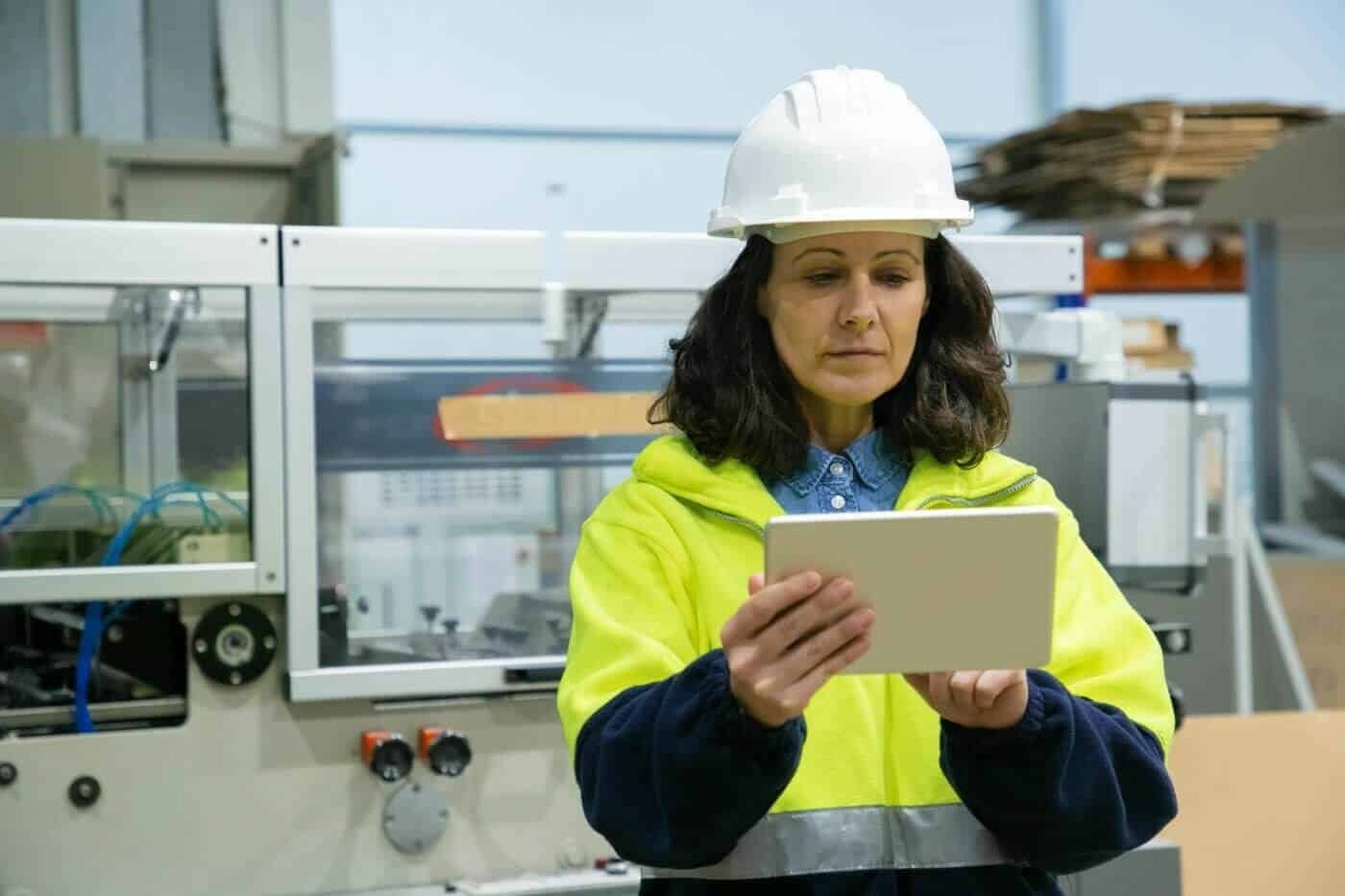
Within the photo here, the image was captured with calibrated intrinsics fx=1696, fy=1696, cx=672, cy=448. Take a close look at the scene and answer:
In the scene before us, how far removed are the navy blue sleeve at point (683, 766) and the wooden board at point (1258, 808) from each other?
1.40 metres

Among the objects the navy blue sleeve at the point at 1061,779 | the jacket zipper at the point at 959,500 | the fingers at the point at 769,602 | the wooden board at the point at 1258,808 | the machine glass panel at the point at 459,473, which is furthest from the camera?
the wooden board at the point at 1258,808

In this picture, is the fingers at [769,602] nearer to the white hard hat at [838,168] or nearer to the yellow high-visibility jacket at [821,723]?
the yellow high-visibility jacket at [821,723]

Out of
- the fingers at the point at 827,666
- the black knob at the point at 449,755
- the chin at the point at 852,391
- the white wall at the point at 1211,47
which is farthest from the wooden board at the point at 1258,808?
the white wall at the point at 1211,47

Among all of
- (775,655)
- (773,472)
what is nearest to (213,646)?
(773,472)

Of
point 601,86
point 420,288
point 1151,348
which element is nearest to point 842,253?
point 420,288

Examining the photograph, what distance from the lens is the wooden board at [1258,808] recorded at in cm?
242

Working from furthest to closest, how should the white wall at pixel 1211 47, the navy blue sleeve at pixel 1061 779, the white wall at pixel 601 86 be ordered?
the white wall at pixel 1211 47 < the white wall at pixel 601 86 < the navy blue sleeve at pixel 1061 779

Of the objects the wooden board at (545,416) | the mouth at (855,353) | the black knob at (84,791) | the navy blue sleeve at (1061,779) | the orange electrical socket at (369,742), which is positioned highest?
the mouth at (855,353)

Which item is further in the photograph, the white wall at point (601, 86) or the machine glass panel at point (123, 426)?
the white wall at point (601, 86)

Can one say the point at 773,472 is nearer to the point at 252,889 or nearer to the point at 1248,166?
the point at 252,889

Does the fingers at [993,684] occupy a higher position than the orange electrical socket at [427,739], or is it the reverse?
the fingers at [993,684]

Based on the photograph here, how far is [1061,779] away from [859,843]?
15 cm

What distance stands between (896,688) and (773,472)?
7.1 inches

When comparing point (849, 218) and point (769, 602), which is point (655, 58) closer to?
point (849, 218)
